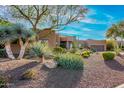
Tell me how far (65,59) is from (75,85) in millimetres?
1730

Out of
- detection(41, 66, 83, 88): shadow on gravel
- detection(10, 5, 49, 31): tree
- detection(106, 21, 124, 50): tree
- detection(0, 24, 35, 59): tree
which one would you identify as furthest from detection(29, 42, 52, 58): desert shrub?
detection(106, 21, 124, 50): tree

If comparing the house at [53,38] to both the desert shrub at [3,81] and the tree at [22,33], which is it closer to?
the tree at [22,33]

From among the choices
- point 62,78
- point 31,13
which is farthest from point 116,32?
point 62,78

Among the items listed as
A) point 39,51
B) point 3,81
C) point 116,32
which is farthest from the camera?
point 116,32

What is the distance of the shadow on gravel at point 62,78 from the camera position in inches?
245

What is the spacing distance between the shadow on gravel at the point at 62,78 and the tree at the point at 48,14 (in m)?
8.17

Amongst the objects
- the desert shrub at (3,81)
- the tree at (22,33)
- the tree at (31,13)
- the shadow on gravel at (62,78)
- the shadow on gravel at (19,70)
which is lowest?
the shadow on gravel at (62,78)

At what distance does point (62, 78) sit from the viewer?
6.73 metres

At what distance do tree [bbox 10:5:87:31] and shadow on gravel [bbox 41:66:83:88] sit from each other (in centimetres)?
817

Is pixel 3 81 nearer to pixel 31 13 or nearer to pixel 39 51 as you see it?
pixel 39 51

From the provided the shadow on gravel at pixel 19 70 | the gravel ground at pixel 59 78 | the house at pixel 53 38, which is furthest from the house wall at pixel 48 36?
the gravel ground at pixel 59 78

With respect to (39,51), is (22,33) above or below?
above

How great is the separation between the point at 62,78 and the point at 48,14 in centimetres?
982
